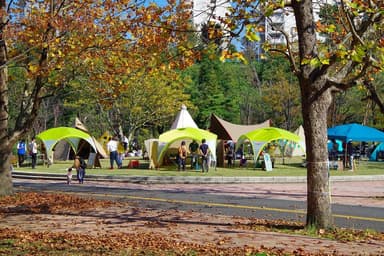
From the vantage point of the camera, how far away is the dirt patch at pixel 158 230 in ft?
26.7

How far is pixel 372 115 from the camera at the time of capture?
47.7 metres

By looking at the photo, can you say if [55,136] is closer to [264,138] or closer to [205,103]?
[264,138]

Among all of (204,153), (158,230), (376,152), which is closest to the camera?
(158,230)

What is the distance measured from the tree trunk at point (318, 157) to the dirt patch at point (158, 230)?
71cm

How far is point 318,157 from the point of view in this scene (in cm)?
944

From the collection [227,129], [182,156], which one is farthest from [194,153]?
[227,129]

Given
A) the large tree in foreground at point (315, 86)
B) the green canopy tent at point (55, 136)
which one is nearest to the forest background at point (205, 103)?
the green canopy tent at point (55, 136)

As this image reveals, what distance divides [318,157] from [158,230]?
349cm

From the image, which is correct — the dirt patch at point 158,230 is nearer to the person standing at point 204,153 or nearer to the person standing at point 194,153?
the person standing at point 204,153

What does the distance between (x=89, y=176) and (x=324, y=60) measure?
Result: 1741 cm

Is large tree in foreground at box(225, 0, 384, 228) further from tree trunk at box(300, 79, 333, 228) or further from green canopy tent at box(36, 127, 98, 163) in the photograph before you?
green canopy tent at box(36, 127, 98, 163)

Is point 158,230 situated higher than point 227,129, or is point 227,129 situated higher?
point 227,129

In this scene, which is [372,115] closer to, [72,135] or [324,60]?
[72,135]

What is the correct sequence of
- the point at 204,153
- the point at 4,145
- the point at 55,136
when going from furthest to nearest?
the point at 55,136
the point at 204,153
the point at 4,145
